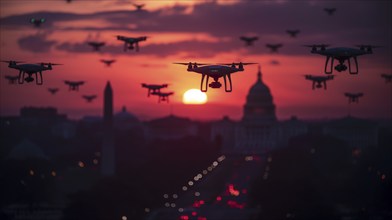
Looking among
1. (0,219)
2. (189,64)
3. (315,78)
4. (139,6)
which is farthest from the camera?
(0,219)

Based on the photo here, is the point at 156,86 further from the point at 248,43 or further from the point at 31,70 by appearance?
the point at 31,70

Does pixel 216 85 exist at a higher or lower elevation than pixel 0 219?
higher

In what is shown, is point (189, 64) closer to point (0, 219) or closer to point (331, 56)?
point (331, 56)

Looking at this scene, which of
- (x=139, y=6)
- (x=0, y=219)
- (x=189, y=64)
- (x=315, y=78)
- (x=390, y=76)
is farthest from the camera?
(x=0, y=219)

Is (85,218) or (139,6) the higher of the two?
(139,6)

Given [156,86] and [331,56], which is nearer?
[331,56]

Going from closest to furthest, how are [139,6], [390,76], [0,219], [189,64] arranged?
1. [189,64]
2. [139,6]
3. [390,76]
4. [0,219]

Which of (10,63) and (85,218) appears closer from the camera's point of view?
(10,63)

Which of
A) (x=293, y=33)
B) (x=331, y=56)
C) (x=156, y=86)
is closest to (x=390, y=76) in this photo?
A: (x=293, y=33)

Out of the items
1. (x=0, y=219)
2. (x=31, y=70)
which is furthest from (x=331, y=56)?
(x=0, y=219)
